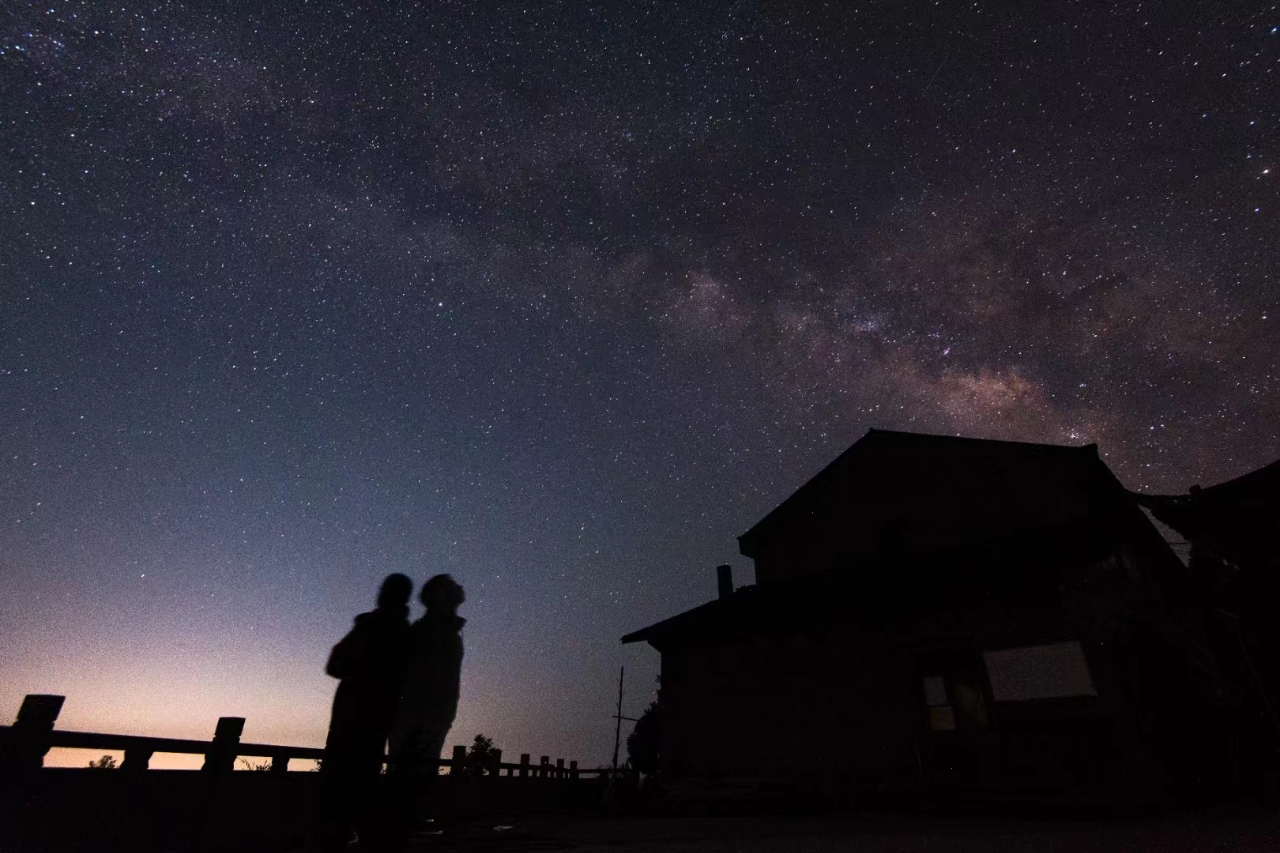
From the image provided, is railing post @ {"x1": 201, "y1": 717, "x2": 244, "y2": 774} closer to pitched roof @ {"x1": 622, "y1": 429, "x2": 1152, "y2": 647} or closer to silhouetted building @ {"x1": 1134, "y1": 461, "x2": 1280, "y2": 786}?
pitched roof @ {"x1": 622, "y1": 429, "x2": 1152, "y2": 647}

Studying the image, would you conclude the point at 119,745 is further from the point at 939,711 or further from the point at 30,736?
the point at 939,711

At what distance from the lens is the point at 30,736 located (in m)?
4.21

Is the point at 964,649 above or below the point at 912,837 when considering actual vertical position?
above

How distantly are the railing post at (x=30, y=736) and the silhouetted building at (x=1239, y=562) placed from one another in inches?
620

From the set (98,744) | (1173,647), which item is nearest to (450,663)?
(98,744)

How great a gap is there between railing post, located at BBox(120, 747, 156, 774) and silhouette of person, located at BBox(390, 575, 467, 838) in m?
3.15


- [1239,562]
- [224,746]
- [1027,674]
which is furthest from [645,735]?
[224,746]

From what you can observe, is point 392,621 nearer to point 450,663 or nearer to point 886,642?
point 450,663

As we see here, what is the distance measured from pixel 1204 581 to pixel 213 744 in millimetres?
16112

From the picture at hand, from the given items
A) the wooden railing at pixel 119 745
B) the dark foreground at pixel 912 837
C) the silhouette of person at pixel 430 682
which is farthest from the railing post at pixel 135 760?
the silhouette of person at pixel 430 682

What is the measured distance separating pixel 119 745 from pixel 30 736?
1.83 feet

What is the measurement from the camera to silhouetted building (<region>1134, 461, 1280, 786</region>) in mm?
11555

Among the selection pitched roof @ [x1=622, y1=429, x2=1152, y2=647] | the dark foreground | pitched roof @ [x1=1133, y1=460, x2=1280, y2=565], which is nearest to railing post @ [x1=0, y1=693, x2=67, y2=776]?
the dark foreground

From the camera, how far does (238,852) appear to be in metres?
5.50
